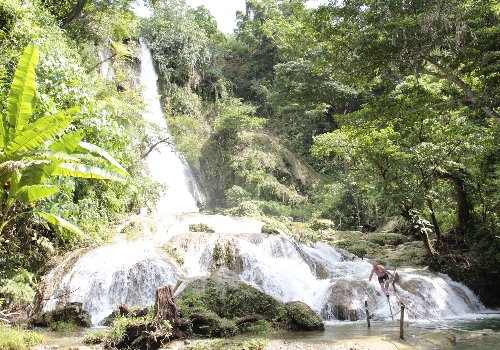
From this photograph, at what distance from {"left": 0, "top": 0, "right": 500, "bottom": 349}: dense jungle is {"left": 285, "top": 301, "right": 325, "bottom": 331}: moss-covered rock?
14.7 feet

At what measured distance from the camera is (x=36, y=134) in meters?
6.39

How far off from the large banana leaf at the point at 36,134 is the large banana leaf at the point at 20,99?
0.21 m

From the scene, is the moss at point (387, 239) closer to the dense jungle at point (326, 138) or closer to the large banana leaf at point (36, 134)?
the dense jungle at point (326, 138)

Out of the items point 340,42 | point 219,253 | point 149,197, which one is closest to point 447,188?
point 340,42

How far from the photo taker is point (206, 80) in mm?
33969

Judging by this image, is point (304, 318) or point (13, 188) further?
point (304, 318)

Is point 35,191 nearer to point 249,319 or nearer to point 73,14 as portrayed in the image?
point 249,319

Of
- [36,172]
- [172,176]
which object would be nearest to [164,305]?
[36,172]

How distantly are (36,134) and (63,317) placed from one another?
4.63 metres

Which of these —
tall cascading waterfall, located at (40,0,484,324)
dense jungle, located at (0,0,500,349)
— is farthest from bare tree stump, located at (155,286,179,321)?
tall cascading waterfall, located at (40,0,484,324)

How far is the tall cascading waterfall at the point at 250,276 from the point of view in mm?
10773

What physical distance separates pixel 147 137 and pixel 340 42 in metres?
14.1

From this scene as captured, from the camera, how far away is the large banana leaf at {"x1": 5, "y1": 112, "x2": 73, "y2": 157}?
20.8 ft

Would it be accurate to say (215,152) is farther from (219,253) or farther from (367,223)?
(219,253)
